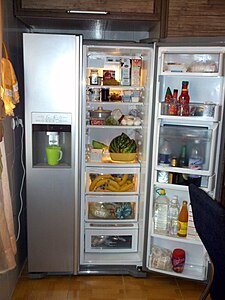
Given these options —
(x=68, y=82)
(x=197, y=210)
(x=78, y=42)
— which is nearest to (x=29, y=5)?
(x=78, y=42)

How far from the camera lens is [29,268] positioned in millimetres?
2416

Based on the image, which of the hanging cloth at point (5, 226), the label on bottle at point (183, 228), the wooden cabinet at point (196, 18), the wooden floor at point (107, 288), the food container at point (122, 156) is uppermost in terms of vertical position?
the wooden cabinet at point (196, 18)

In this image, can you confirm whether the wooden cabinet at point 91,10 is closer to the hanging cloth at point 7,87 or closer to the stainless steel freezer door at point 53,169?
the stainless steel freezer door at point 53,169

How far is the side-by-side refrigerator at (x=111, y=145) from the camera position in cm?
219

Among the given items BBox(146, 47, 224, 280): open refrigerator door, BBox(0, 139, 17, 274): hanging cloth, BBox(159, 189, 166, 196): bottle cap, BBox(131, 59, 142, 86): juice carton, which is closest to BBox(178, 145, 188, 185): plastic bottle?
BBox(146, 47, 224, 280): open refrigerator door

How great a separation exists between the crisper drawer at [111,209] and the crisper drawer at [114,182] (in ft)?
0.20

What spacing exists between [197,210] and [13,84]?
1.18 metres

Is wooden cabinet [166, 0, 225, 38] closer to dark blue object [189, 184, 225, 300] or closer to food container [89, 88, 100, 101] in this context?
food container [89, 88, 100, 101]

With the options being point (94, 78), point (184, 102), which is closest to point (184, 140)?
point (184, 102)

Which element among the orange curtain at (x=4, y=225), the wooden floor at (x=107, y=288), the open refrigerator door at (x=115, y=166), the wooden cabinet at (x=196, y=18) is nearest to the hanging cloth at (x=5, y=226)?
the orange curtain at (x=4, y=225)

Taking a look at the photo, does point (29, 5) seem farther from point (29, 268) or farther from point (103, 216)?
point (29, 268)

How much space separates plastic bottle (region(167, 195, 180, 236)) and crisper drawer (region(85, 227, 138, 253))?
0.95ft

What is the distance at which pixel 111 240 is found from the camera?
2717 mm

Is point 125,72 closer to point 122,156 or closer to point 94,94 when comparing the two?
point 94,94
